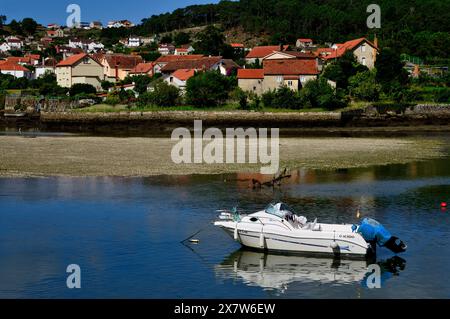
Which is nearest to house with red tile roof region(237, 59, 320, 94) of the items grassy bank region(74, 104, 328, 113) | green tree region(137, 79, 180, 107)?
grassy bank region(74, 104, 328, 113)

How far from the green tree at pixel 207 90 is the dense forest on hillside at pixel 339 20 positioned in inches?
1250

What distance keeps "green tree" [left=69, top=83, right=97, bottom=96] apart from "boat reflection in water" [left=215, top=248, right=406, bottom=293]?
71.3 metres

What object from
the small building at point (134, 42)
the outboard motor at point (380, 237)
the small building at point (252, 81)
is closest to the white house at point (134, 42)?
the small building at point (134, 42)

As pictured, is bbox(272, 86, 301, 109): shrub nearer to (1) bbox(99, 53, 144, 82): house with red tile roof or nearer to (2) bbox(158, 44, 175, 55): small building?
(1) bbox(99, 53, 144, 82): house with red tile roof

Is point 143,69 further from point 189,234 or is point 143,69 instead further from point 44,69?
point 189,234

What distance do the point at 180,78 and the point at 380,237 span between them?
63466mm

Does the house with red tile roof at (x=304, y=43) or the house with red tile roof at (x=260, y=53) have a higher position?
the house with red tile roof at (x=304, y=43)

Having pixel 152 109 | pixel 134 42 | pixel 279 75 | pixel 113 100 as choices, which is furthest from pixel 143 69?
pixel 134 42

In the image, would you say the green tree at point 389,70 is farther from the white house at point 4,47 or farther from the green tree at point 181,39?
the white house at point 4,47

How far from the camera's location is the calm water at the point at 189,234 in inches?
725

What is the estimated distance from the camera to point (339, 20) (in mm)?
129125

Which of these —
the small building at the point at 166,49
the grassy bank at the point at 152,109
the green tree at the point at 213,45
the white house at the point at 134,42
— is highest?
the white house at the point at 134,42

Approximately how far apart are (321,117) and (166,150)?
2576cm
